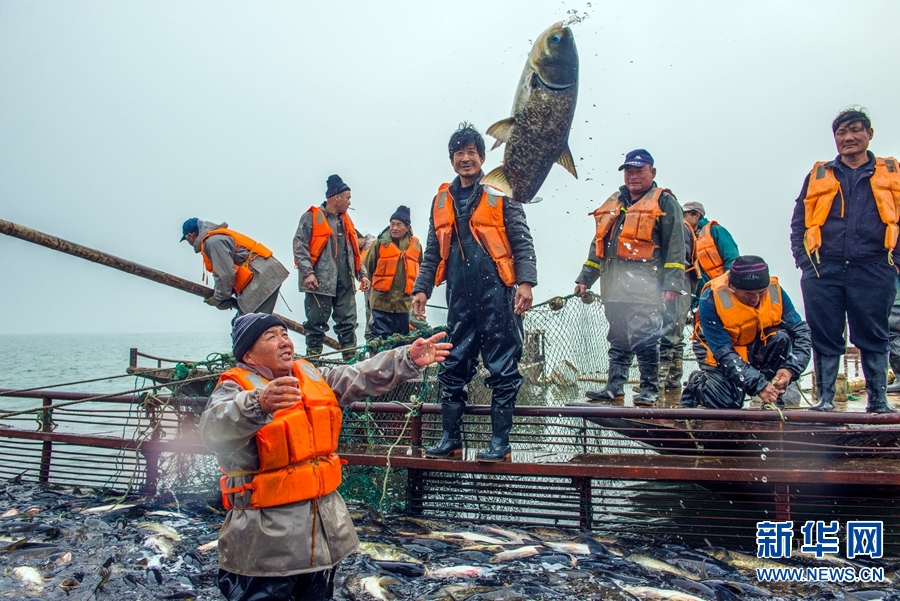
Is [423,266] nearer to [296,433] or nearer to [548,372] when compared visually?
[296,433]

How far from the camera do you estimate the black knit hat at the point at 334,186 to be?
27.8 feet

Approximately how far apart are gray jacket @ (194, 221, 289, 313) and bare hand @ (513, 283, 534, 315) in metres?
4.05

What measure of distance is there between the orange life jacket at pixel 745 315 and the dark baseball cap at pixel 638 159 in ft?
4.72

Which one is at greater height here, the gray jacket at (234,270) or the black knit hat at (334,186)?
the black knit hat at (334,186)

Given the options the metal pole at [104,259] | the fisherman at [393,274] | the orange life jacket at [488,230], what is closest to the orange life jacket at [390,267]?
the fisherman at [393,274]

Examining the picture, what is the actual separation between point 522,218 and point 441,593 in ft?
9.94

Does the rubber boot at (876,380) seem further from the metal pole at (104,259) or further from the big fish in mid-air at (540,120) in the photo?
the metal pole at (104,259)

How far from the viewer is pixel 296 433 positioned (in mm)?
3057

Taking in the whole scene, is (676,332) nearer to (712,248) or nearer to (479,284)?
(712,248)

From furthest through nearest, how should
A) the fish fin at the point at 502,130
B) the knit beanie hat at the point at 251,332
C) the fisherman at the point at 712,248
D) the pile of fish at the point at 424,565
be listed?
the fisherman at the point at 712,248 → the pile of fish at the point at 424,565 → the fish fin at the point at 502,130 → the knit beanie hat at the point at 251,332

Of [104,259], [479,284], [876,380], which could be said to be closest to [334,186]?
[104,259]

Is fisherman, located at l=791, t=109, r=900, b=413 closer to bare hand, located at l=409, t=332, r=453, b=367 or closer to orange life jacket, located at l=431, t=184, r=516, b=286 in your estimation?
orange life jacket, located at l=431, t=184, r=516, b=286

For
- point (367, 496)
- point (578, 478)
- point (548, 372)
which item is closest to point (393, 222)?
point (548, 372)

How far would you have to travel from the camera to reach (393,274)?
8562mm
